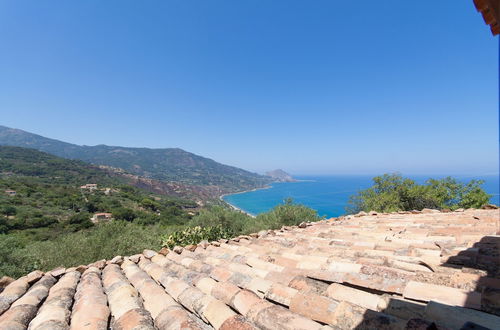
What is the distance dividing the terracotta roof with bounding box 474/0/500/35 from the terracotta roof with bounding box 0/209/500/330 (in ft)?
7.89

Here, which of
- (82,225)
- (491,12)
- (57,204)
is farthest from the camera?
(57,204)

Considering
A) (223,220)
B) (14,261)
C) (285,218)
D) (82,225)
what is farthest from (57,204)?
(285,218)

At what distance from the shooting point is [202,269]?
3.94 metres

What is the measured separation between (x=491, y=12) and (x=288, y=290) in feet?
10.9

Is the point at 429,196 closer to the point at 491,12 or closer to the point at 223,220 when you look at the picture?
the point at 223,220

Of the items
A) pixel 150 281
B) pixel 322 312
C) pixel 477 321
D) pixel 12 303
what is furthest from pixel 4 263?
pixel 477 321

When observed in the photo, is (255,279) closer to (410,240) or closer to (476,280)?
(476,280)

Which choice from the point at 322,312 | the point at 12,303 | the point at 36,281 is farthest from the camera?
the point at 36,281

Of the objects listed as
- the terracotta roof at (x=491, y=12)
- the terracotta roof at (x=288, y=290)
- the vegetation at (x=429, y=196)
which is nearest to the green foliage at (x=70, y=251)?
the terracotta roof at (x=288, y=290)

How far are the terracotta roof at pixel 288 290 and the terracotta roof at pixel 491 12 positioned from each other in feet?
7.89

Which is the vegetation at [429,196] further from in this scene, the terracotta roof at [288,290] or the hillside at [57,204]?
the hillside at [57,204]

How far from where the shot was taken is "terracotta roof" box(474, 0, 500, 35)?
1.96 m

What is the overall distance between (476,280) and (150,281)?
13.4 feet

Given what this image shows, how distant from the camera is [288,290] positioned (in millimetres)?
2570
